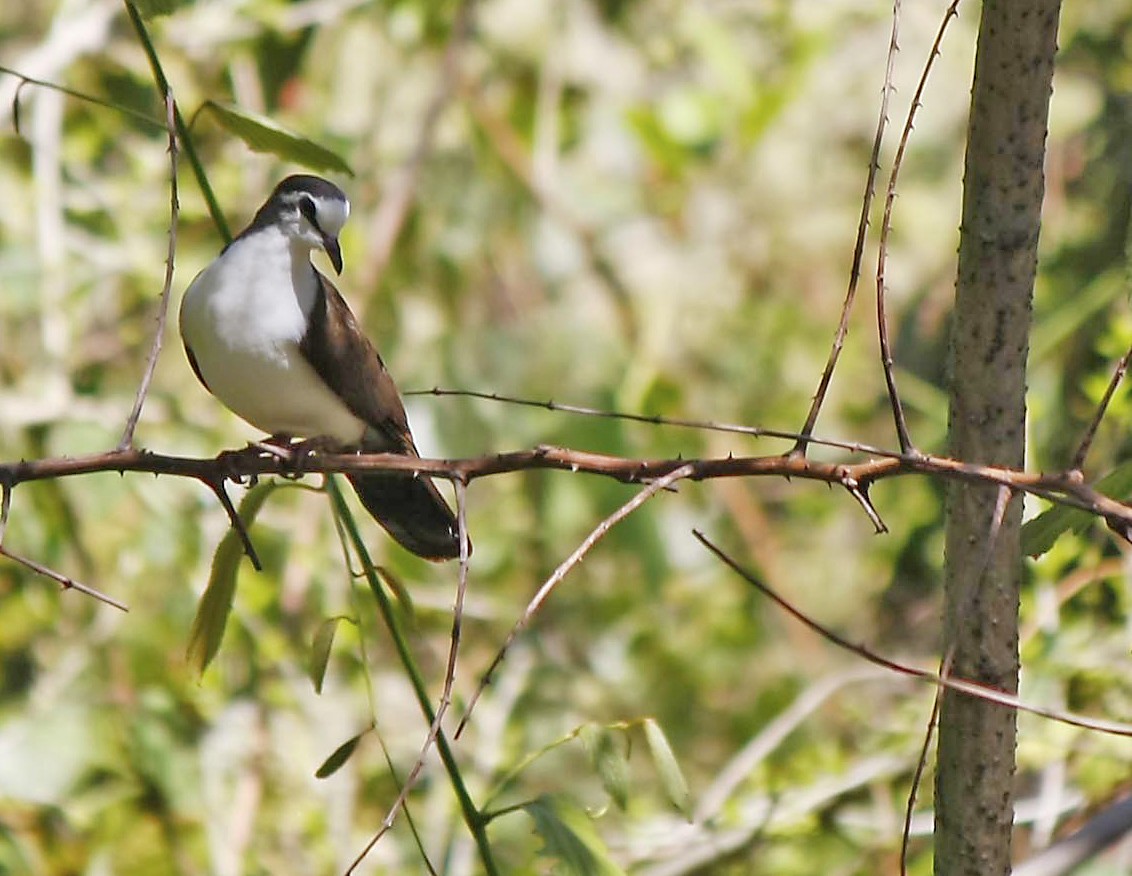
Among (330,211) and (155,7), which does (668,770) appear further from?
(330,211)

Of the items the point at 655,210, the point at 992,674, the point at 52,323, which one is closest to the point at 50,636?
the point at 52,323

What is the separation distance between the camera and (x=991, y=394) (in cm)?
179

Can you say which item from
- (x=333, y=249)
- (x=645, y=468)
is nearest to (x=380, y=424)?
(x=333, y=249)

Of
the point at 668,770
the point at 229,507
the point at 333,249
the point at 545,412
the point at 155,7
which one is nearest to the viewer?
the point at 229,507

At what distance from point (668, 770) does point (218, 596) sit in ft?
1.99

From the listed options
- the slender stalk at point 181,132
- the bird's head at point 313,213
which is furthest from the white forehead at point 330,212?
the slender stalk at point 181,132

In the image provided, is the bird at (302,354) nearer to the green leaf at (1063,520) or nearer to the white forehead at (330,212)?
the white forehead at (330,212)

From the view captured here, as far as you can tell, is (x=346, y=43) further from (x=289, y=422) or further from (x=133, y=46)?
(x=289, y=422)

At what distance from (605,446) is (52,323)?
148cm

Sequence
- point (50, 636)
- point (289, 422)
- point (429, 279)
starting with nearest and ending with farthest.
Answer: point (289, 422) < point (50, 636) < point (429, 279)

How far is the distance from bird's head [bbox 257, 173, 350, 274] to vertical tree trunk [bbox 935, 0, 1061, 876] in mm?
1474

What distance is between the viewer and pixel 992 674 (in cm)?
183

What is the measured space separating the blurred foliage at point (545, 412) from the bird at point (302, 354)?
0.53 m

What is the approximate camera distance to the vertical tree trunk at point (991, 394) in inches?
68.7
